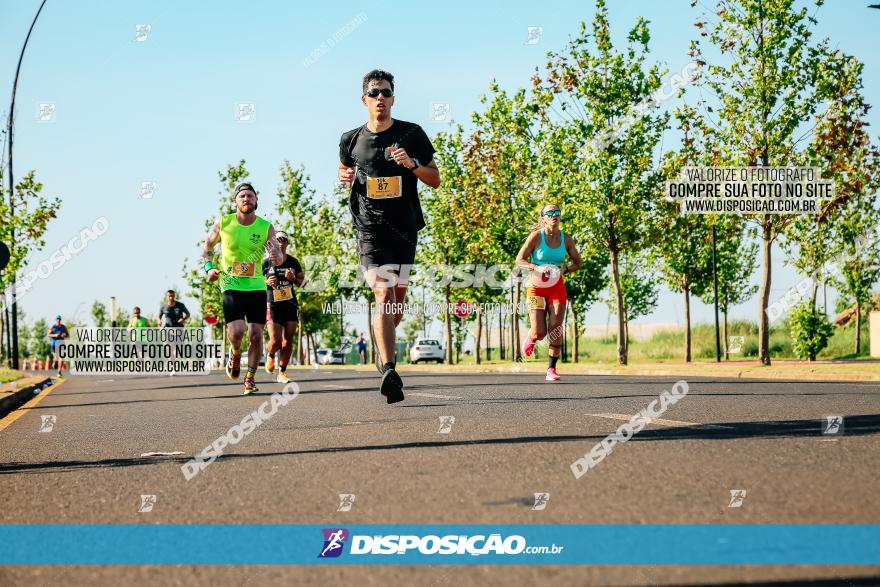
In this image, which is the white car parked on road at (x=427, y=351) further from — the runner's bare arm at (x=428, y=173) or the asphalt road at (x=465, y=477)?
the runner's bare arm at (x=428, y=173)

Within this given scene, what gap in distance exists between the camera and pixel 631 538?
3414mm

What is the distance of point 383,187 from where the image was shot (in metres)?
7.83

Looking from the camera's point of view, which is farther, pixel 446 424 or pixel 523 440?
pixel 446 424

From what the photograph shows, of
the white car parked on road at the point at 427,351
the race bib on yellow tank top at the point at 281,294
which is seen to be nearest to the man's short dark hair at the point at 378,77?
the race bib on yellow tank top at the point at 281,294

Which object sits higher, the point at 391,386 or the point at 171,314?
the point at 171,314

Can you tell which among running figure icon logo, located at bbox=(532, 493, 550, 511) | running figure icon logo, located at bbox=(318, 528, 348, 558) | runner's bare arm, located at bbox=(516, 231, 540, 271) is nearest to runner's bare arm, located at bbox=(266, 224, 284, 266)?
runner's bare arm, located at bbox=(516, 231, 540, 271)

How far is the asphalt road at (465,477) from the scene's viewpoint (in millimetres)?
3176

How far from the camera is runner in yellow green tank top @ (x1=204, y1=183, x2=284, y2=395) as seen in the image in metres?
12.1

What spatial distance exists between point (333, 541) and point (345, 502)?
27.6 inches

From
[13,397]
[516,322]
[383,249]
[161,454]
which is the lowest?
[13,397]

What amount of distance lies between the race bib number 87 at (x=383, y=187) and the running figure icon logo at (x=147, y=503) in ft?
12.3

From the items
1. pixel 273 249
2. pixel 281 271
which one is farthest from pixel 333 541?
pixel 281 271

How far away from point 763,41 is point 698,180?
13.2 ft

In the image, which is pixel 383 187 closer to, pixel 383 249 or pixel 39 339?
pixel 383 249
